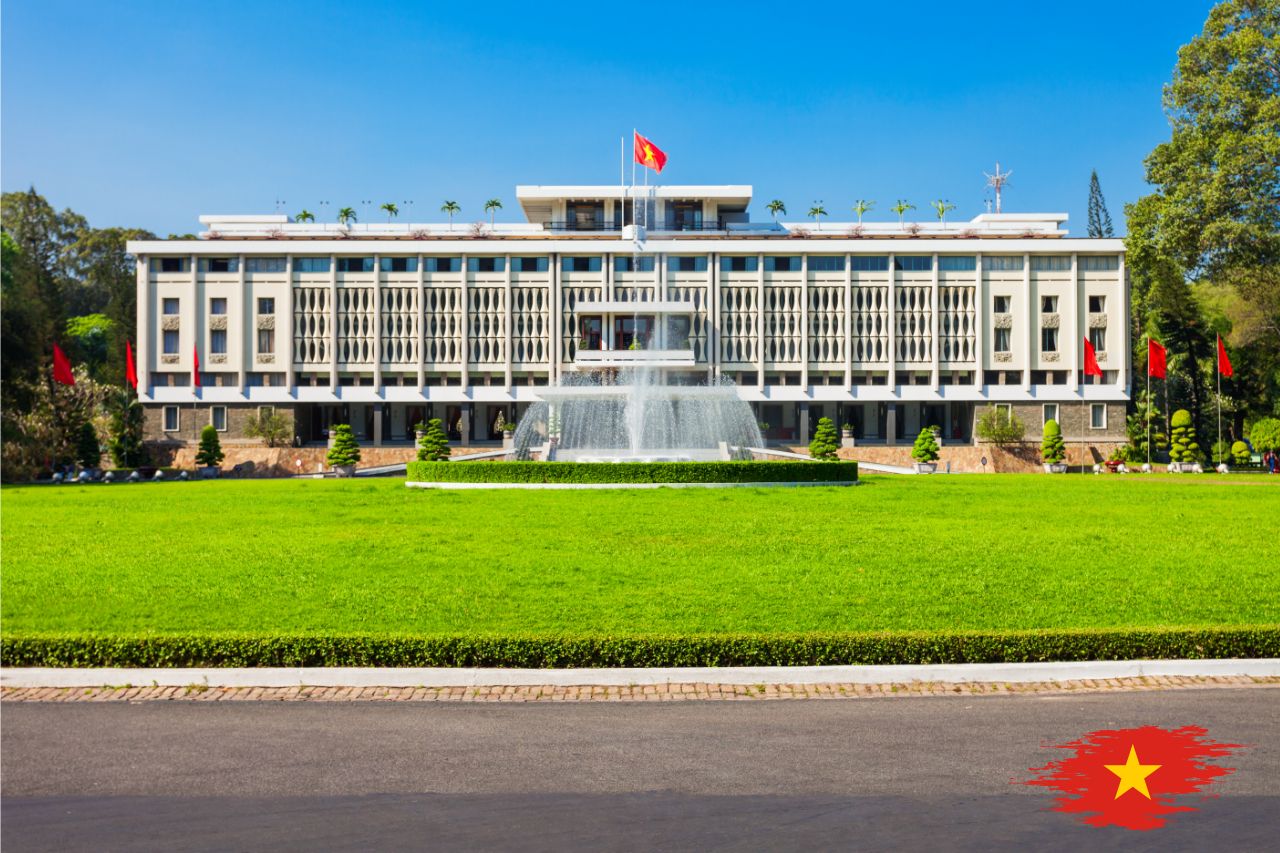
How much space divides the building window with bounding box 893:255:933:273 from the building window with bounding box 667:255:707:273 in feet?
39.3

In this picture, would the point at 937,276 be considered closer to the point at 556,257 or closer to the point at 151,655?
the point at 556,257

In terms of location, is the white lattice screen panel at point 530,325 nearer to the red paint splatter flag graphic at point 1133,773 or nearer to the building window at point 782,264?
the building window at point 782,264

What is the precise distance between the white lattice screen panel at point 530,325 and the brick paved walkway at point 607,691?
57.5 meters

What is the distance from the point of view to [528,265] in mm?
67562

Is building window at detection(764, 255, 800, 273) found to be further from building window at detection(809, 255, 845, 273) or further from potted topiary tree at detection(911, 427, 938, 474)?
potted topiary tree at detection(911, 427, 938, 474)

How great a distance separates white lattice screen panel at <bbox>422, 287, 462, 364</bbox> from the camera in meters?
67.0

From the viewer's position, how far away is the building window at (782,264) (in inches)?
2650

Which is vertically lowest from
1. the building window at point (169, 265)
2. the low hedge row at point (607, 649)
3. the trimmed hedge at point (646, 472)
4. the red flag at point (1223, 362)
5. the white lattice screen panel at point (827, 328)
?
the low hedge row at point (607, 649)

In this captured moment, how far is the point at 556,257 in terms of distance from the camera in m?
67.1

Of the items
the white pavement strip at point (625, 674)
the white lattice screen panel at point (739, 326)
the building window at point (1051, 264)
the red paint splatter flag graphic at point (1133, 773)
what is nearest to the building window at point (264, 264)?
the white lattice screen panel at point (739, 326)

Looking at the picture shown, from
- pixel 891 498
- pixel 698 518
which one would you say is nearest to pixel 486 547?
pixel 698 518

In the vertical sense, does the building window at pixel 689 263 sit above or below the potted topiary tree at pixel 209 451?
above

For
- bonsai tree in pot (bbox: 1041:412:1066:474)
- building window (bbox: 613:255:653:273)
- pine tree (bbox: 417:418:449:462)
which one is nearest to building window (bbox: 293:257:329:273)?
building window (bbox: 613:255:653:273)

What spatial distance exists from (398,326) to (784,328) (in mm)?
24219
